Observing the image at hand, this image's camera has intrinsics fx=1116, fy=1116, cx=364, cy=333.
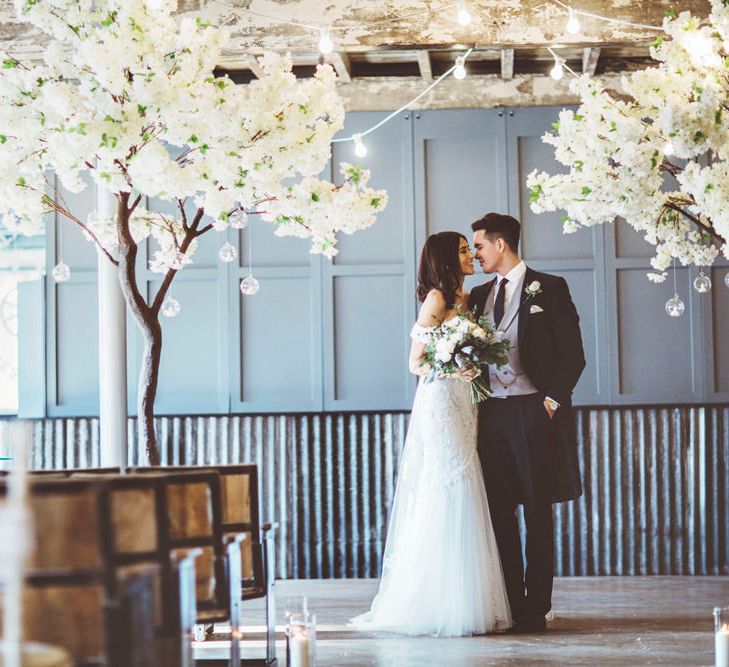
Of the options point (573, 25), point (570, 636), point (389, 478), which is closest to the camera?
point (570, 636)

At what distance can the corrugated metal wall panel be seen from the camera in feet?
25.2

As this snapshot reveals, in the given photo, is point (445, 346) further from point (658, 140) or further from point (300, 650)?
point (300, 650)

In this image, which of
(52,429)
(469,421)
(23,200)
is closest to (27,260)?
(52,429)

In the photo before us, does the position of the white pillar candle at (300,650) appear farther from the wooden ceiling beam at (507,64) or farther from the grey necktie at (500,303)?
the wooden ceiling beam at (507,64)

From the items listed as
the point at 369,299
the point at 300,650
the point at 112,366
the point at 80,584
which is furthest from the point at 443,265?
the point at 80,584

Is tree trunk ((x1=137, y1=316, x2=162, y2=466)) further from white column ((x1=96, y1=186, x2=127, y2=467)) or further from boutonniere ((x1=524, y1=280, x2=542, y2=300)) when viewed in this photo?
boutonniere ((x1=524, y1=280, x2=542, y2=300))

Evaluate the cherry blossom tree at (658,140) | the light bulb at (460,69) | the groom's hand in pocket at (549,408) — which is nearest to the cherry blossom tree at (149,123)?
the cherry blossom tree at (658,140)

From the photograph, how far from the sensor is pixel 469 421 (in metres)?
5.77

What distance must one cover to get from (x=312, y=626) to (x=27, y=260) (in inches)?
214

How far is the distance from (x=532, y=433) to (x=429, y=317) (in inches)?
31.5

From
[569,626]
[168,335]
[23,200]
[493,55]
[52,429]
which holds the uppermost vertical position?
[493,55]

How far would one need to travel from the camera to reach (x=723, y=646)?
4039 mm

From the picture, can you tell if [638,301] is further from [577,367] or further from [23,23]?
[23,23]

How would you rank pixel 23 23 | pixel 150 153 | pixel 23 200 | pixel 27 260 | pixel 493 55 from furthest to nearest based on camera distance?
pixel 27 260
pixel 493 55
pixel 23 23
pixel 23 200
pixel 150 153
